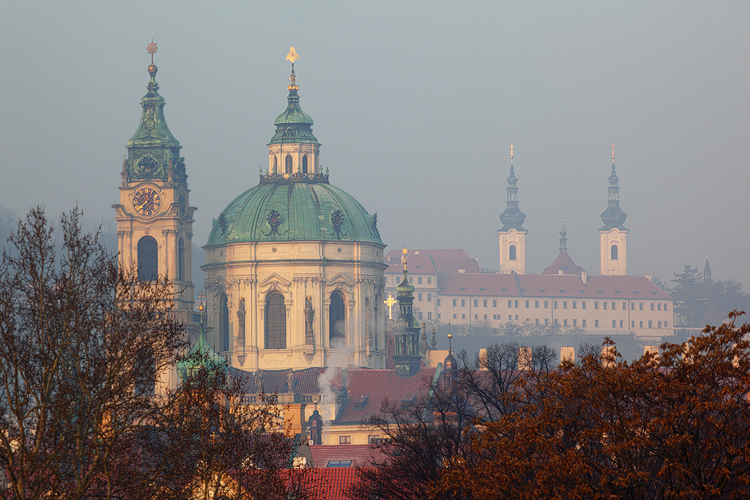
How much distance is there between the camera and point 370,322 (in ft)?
443

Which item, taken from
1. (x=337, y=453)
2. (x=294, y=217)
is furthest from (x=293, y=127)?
(x=337, y=453)

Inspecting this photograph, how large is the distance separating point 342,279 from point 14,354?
98910 mm

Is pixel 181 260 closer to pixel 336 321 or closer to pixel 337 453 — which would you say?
pixel 336 321

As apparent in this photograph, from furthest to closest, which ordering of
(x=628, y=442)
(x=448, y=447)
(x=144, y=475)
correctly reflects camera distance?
1. (x=448, y=447)
2. (x=144, y=475)
3. (x=628, y=442)

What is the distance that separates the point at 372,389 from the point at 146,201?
23.1 metres

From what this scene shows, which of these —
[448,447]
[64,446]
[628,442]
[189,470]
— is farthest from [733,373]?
[448,447]

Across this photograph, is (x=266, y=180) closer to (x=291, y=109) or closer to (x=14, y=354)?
(x=291, y=109)

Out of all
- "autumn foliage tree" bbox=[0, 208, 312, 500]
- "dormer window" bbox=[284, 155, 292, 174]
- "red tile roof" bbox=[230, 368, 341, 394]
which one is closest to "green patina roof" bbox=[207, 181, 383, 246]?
"dormer window" bbox=[284, 155, 292, 174]

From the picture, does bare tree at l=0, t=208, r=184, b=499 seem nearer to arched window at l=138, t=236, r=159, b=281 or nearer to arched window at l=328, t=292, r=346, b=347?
arched window at l=138, t=236, r=159, b=281

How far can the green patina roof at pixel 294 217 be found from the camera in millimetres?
135375

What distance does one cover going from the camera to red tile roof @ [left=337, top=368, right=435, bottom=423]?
128m

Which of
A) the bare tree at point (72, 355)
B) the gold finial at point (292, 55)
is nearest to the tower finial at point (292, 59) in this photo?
the gold finial at point (292, 55)

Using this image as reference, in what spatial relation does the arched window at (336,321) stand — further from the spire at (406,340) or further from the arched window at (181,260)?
the arched window at (181,260)

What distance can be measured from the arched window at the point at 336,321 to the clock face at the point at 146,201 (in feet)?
60.2
